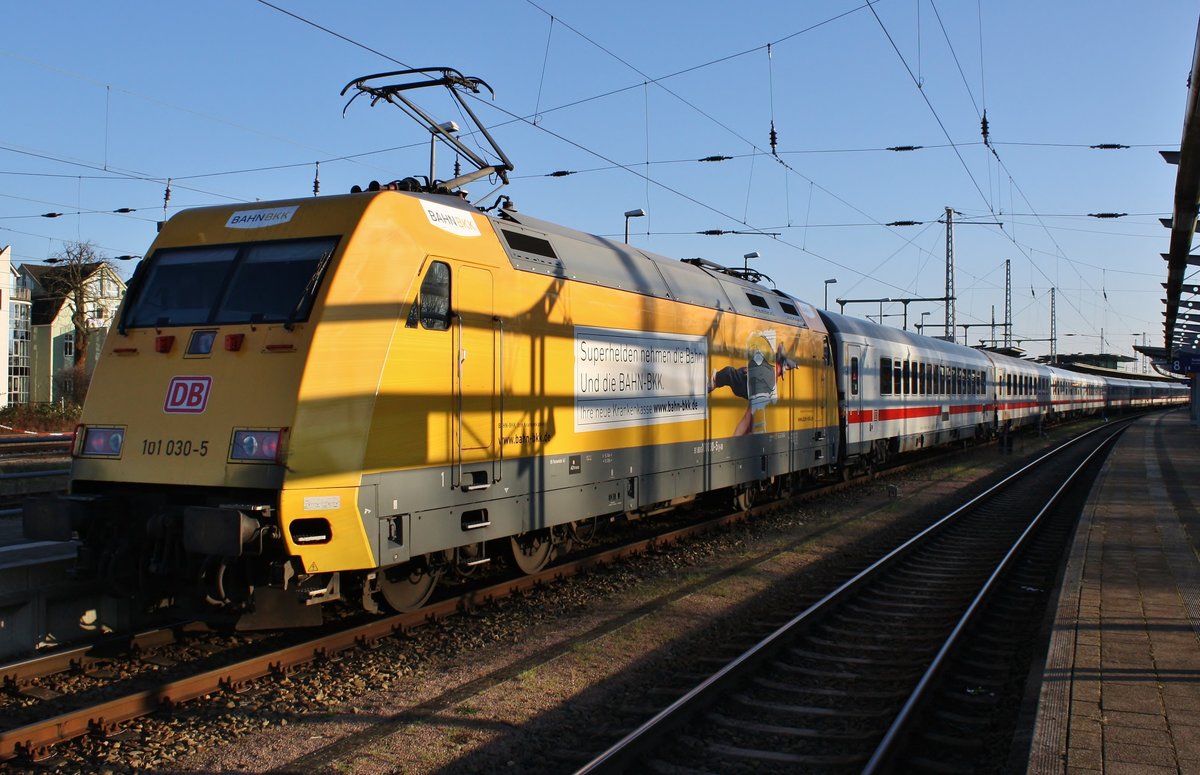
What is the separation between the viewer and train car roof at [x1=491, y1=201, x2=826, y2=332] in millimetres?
8938

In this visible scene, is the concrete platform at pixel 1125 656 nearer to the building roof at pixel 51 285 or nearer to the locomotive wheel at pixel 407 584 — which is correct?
the locomotive wheel at pixel 407 584

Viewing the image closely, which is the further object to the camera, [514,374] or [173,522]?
[514,374]

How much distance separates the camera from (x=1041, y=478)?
22.8 meters

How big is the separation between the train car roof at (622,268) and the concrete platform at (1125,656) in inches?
219

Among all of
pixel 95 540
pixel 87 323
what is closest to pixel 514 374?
pixel 95 540

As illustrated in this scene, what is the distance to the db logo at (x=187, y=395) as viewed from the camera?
23.0ft

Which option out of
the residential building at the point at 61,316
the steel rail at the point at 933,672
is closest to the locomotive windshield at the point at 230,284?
the steel rail at the point at 933,672

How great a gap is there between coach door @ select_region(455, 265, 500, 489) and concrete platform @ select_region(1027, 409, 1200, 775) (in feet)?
15.3

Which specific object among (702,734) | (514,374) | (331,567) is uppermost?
(514,374)

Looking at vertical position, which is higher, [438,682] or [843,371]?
[843,371]

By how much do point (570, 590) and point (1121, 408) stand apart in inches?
3331

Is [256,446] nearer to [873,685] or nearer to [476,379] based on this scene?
[476,379]

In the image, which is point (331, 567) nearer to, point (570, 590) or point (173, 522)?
point (173, 522)

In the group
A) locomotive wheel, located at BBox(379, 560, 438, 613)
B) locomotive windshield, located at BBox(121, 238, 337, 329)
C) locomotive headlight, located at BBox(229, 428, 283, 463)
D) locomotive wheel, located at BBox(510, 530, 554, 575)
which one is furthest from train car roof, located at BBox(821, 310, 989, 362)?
locomotive headlight, located at BBox(229, 428, 283, 463)
